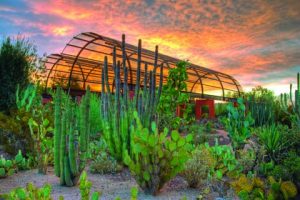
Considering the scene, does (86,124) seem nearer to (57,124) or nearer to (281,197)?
(57,124)

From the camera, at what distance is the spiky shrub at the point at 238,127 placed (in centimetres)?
610

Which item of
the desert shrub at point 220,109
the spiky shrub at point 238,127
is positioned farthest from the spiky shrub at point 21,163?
the desert shrub at point 220,109

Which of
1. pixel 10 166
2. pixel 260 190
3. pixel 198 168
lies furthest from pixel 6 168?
pixel 260 190

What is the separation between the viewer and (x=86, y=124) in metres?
4.41

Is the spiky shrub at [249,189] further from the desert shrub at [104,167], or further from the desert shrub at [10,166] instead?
the desert shrub at [10,166]

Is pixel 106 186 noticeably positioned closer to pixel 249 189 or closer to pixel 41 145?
pixel 41 145

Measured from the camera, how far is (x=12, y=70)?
10.6 m

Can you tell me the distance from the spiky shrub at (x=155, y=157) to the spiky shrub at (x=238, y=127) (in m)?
2.37

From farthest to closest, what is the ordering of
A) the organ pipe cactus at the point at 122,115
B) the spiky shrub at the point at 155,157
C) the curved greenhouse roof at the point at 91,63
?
the curved greenhouse roof at the point at 91,63 < the organ pipe cactus at the point at 122,115 < the spiky shrub at the point at 155,157

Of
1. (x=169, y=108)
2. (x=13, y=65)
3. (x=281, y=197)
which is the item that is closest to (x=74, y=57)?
(x=13, y=65)

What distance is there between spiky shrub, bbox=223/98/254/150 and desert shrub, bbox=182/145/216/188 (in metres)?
1.45

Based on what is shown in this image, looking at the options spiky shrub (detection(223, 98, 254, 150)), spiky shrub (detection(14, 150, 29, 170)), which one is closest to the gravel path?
spiky shrub (detection(14, 150, 29, 170))

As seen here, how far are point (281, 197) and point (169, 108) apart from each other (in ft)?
20.3

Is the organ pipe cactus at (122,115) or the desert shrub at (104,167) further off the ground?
the organ pipe cactus at (122,115)
